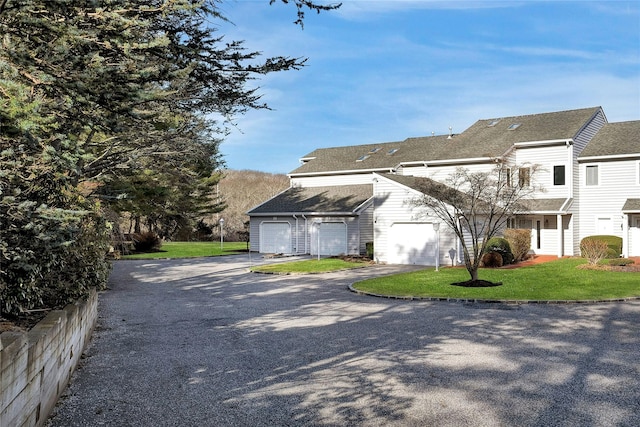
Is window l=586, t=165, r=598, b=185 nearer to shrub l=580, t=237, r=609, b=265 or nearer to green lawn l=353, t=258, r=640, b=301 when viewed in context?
shrub l=580, t=237, r=609, b=265

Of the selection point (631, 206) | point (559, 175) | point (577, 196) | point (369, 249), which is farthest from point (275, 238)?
point (631, 206)

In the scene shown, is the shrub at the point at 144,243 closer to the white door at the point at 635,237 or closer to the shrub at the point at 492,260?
the shrub at the point at 492,260

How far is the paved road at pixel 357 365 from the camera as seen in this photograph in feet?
18.5

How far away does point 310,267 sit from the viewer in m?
23.1

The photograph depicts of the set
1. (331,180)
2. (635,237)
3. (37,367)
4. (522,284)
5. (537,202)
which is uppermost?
(331,180)

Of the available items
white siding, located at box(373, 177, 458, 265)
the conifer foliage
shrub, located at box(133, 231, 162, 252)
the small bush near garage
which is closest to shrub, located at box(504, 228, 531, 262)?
the small bush near garage

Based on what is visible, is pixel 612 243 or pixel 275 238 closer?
pixel 612 243

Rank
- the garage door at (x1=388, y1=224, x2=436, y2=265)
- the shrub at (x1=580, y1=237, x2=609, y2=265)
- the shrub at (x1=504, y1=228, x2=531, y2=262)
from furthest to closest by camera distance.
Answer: the shrub at (x1=504, y1=228, x2=531, y2=262) → the garage door at (x1=388, y1=224, x2=436, y2=265) → the shrub at (x1=580, y1=237, x2=609, y2=265)

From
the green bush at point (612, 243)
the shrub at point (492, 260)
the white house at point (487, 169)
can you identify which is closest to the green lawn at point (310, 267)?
the white house at point (487, 169)

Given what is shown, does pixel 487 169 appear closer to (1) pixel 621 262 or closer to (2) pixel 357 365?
(1) pixel 621 262

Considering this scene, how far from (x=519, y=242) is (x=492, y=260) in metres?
3.17

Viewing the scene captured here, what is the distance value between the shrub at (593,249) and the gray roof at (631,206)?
1.89 meters

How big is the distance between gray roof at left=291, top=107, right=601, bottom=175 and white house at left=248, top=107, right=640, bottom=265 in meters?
0.08

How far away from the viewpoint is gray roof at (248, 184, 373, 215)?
30.1 m
